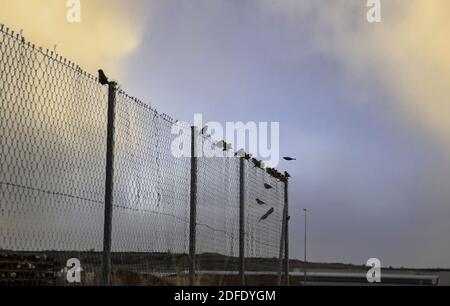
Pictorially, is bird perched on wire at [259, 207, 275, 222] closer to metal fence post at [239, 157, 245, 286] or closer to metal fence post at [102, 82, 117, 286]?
metal fence post at [239, 157, 245, 286]

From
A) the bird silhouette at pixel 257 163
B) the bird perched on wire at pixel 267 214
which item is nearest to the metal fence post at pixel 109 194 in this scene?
the bird silhouette at pixel 257 163

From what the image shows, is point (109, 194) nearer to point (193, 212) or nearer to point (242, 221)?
point (193, 212)

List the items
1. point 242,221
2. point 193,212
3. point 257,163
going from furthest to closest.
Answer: point 257,163 → point 242,221 → point 193,212

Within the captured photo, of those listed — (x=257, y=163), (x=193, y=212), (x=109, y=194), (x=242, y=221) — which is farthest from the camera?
(x=257, y=163)

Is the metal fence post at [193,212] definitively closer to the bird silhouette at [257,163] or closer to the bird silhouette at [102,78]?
the bird silhouette at [102,78]

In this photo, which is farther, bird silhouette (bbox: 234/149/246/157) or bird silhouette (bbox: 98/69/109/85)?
bird silhouette (bbox: 234/149/246/157)

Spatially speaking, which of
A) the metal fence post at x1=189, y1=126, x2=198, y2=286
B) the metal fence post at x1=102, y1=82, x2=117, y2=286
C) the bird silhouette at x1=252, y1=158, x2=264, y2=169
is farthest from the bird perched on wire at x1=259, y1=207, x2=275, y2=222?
the metal fence post at x1=102, y1=82, x2=117, y2=286

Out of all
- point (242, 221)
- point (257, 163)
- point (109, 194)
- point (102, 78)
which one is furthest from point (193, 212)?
point (257, 163)

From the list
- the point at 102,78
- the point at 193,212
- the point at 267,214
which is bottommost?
the point at 193,212

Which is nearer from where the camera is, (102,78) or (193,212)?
(102,78)

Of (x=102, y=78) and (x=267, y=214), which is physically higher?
(x=102, y=78)

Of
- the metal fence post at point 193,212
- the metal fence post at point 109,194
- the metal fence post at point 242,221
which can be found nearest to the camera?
the metal fence post at point 109,194
